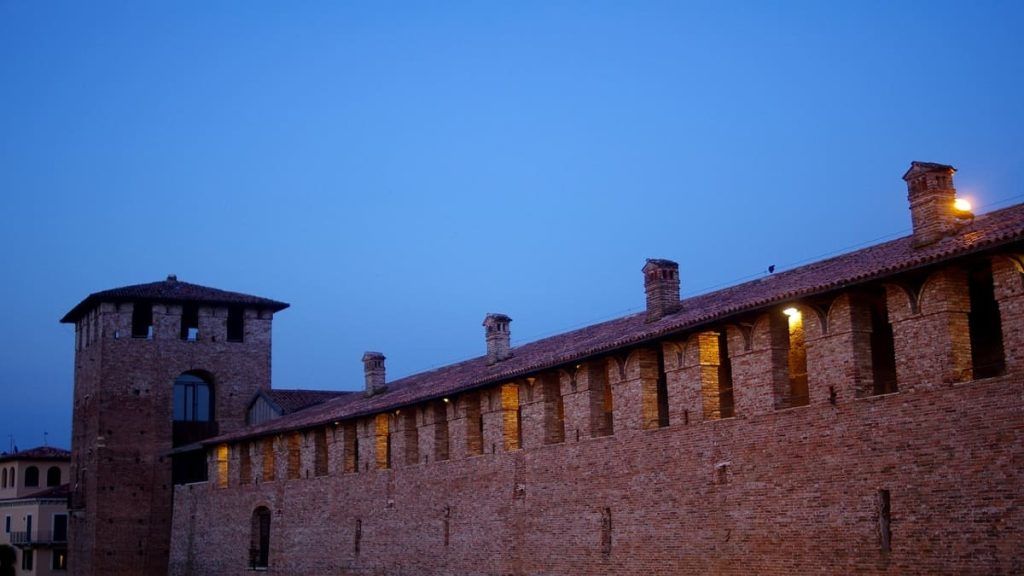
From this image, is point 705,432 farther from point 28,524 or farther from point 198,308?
point 28,524

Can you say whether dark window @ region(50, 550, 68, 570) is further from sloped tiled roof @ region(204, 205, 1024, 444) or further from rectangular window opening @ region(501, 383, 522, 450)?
rectangular window opening @ region(501, 383, 522, 450)

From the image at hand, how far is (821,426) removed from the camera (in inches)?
761

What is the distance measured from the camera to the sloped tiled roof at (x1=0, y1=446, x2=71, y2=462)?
6694 centimetres

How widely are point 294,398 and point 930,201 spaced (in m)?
34.2

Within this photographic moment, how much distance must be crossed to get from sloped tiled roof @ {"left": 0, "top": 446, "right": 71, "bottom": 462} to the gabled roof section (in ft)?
53.9

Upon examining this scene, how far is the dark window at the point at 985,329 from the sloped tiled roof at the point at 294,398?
104ft

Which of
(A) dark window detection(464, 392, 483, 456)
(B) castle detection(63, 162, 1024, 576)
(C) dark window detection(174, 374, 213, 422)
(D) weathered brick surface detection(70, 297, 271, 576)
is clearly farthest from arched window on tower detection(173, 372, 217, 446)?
(A) dark window detection(464, 392, 483, 456)

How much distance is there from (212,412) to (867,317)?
37740 mm

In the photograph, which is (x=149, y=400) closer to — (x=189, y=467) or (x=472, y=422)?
(x=189, y=467)

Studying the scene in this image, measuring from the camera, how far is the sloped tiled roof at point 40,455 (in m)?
66.9

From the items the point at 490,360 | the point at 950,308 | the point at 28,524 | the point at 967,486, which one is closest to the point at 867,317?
the point at 950,308

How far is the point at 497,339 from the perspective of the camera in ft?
108

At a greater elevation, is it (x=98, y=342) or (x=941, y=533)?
(x=98, y=342)

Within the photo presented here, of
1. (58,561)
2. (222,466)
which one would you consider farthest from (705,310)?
(58,561)
